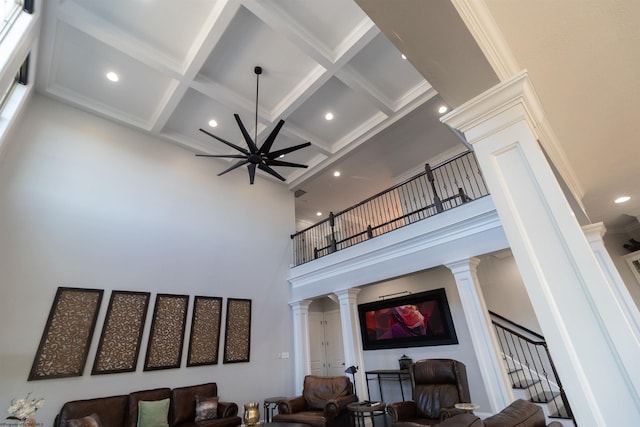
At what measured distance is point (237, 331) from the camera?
5688mm

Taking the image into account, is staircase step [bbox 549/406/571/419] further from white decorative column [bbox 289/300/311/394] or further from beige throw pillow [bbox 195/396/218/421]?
beige throw pillow [bbox 195/396/218/421]

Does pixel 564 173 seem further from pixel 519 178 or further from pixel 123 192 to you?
pixel 123 192

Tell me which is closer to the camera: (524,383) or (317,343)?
(524,383)

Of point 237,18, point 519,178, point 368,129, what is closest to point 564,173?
point 519,178

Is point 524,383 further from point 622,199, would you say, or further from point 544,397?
point 622,199

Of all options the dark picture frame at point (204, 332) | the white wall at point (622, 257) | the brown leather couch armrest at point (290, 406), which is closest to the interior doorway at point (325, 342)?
the brown leather couch armrest at point (290, 406)

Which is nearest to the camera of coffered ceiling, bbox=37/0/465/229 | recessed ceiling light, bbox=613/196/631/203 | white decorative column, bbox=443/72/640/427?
white decorative column, bbox=443/72/640/427

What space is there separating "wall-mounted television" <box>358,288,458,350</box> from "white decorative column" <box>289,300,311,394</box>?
1479mm

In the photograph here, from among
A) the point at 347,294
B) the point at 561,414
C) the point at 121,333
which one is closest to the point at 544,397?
the point at 561,414

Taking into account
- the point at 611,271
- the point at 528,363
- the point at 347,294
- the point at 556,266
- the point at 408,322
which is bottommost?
the point at 528,363

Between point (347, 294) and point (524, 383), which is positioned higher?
point (347, 294)

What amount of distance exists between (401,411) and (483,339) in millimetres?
1389

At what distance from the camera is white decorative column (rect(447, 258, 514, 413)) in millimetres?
3512

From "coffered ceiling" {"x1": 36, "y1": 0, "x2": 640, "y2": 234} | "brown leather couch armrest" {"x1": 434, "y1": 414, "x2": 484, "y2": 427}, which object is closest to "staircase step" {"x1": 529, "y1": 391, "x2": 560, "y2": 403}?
"coffered ceiling" {"x1": 36, "y1": 0, "x2": 640, "y2": 234}
